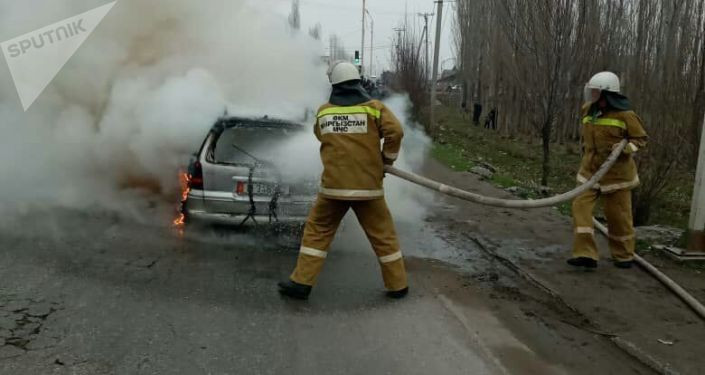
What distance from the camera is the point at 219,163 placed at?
6.07 m

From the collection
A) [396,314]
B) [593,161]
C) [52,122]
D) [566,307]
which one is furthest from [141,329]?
[52,122]

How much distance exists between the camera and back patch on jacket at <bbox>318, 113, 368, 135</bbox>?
4684 millimetres

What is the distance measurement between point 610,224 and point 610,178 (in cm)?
45

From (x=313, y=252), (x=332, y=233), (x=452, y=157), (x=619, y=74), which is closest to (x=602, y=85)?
(x=332, y=233)

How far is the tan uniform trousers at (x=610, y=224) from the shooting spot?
19.0ft

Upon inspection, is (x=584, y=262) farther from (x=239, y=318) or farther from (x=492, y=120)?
(x=492, y=120)

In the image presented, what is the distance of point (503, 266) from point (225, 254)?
2765 millimetres

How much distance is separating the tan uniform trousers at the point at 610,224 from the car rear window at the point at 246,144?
9.75 feet

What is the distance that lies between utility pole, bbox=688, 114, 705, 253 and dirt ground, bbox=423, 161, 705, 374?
1.03ft

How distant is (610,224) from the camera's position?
591 cm

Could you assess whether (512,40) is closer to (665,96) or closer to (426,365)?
(665,96)

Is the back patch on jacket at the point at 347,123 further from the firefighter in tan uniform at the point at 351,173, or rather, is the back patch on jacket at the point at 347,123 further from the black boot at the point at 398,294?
the black boot at the point at 398,294

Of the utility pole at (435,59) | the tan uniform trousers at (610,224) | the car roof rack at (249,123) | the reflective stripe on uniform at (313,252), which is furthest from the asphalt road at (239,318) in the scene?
the utility pole at (435,59)

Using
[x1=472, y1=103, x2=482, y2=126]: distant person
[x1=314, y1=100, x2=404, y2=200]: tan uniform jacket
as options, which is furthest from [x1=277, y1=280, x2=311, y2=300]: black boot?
[x1=472, y1=103, x2=482, y2=126]: distant person
